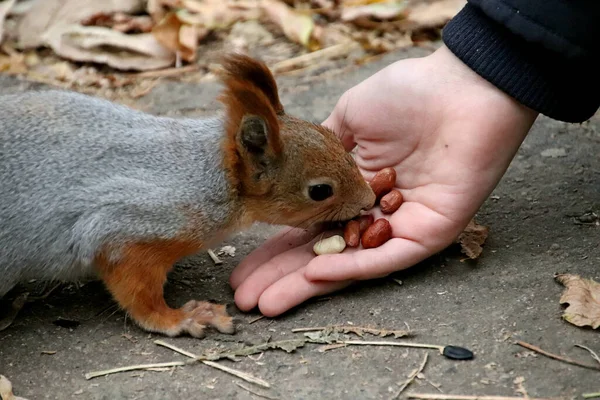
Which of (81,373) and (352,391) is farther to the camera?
(81,373)

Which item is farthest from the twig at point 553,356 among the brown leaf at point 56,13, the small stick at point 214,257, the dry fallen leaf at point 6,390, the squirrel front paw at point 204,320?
the brown leaf at point 56,13

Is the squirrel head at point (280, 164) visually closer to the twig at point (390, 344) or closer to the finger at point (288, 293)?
the finger at point (288, 293)

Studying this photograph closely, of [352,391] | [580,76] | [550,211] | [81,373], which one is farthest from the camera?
[550,211]

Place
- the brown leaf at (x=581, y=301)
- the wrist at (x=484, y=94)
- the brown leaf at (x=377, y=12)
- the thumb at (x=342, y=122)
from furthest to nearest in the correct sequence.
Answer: the brown leaf at (x=377, y=12), the thumb at (x=342, y=122), the wrist at (x=484, y=94), the brown leaf at (x=581, y=301)

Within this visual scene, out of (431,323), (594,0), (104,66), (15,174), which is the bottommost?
(104,66)

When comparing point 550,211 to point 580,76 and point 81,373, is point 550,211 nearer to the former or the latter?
point 580,76

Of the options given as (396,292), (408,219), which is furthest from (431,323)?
(408,219)

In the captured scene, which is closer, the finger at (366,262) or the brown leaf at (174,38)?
the finger at (366,262)

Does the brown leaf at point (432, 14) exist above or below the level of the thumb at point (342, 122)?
below
